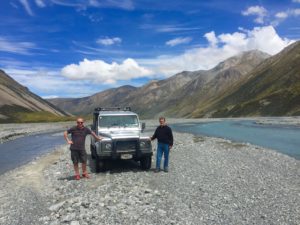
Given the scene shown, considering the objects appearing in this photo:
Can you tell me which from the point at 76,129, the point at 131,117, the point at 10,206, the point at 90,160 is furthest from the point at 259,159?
the point at 10,206

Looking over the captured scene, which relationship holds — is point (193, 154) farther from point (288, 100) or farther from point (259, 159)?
point (288, 100)

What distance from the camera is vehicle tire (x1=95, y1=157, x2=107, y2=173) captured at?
20962 millimetres

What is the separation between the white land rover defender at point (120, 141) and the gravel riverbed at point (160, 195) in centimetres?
79

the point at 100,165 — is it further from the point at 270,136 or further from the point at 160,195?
the point at 270,136

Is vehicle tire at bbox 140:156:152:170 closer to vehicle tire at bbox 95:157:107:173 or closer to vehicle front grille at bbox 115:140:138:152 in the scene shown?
vehicle front grille at bbox 115:140:138:152

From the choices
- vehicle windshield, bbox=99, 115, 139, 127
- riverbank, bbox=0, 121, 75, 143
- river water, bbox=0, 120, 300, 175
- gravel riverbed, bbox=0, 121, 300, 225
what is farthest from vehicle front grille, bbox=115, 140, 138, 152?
riverbank, bbox=0, 121, 75, 143

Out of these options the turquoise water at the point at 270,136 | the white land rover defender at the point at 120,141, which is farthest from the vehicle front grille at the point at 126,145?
the turquoise water at the point at 270,136

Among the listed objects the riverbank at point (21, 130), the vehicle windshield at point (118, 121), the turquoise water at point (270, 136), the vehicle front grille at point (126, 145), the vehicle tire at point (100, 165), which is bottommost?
the riverbank at point (21, 130)

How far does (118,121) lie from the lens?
75.2ft

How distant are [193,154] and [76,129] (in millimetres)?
12415

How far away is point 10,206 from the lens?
15.6 metres

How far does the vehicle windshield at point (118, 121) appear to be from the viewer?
2273cm

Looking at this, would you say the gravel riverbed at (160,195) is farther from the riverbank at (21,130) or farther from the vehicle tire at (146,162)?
the riverbank at (21,130)

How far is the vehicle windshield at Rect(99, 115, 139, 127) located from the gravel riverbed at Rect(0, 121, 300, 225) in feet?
8.19
